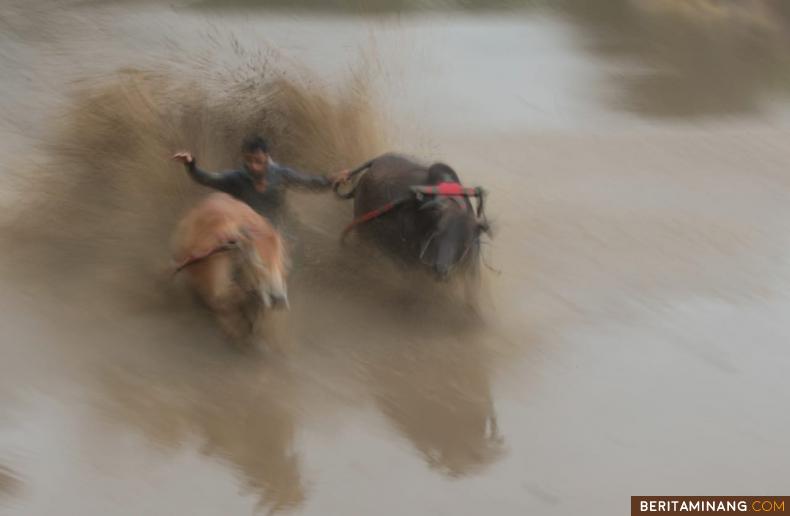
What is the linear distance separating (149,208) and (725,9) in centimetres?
1118

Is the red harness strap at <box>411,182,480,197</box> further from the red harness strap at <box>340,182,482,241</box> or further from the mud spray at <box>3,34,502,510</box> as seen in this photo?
the mud spray at <box>3,34,502,510</box>

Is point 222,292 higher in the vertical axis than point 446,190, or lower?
lower

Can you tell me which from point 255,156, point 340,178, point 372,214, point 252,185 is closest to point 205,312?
point 252,185

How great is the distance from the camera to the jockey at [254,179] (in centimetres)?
688

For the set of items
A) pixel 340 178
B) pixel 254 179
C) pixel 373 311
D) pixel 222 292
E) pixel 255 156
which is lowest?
pixel 373 311

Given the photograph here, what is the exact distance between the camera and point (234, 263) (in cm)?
614

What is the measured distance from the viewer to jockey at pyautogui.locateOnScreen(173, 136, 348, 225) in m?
6.88

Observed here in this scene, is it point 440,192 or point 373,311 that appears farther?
point 373,311

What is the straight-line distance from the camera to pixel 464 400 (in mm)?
6297

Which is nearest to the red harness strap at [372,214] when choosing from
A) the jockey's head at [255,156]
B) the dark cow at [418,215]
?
the dark cow at [418,215]

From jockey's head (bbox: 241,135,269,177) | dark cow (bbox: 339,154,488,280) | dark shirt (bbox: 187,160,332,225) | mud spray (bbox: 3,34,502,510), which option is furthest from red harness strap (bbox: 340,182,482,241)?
jockey's head (bbox: 241,135,269,177)

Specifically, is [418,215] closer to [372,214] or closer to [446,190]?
[446,190]

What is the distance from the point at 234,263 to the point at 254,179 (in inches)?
38.9

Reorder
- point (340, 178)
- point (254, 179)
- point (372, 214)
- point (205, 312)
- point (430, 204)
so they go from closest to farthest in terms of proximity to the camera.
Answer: point (205, 312) < point (430, 204) < point (254, 179) < point (372, 214) < point (340, 178)
